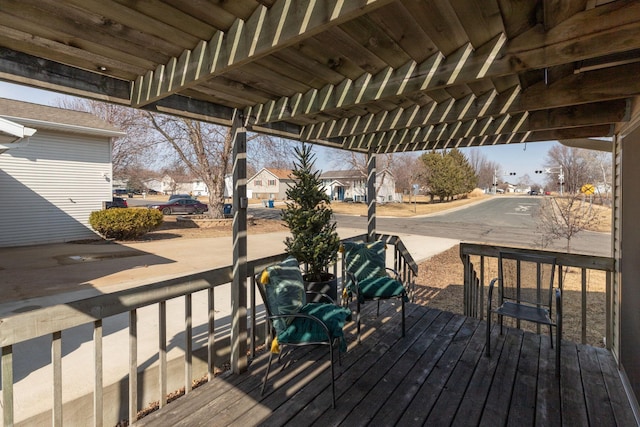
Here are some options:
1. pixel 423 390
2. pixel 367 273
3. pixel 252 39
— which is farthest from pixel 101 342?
pixel 367 273

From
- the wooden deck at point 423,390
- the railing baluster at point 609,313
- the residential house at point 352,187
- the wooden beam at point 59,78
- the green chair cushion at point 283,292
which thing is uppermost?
the residential house at point 352,187

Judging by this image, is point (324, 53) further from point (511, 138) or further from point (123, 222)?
point (123, 222)

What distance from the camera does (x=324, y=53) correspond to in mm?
1986

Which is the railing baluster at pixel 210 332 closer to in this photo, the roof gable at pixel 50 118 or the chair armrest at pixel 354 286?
the chair armrest at pixel 354 286

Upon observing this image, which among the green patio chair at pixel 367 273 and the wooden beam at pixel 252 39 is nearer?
the wooden beam at pixel 252 39

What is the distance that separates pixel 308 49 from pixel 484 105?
5.28ft

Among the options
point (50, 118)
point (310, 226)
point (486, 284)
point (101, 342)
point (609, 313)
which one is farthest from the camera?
point (50, 118)

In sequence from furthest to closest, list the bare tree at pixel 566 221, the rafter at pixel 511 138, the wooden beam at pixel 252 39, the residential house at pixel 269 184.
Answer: the residential house at pixel 269 184
the bare tree at pixel 566 221
the rafter at pixel 511 138
the wooden beam at pixel 252 39

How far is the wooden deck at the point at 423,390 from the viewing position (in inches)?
79.1

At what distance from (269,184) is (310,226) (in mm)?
38629

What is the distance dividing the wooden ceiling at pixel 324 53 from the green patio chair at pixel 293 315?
1.37 meters

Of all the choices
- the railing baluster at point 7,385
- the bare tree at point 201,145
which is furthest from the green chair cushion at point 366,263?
the bare tree at point 201,145

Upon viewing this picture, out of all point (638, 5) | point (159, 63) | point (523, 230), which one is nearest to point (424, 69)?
point (638, 5)

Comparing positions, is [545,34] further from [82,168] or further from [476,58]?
[82,168]
